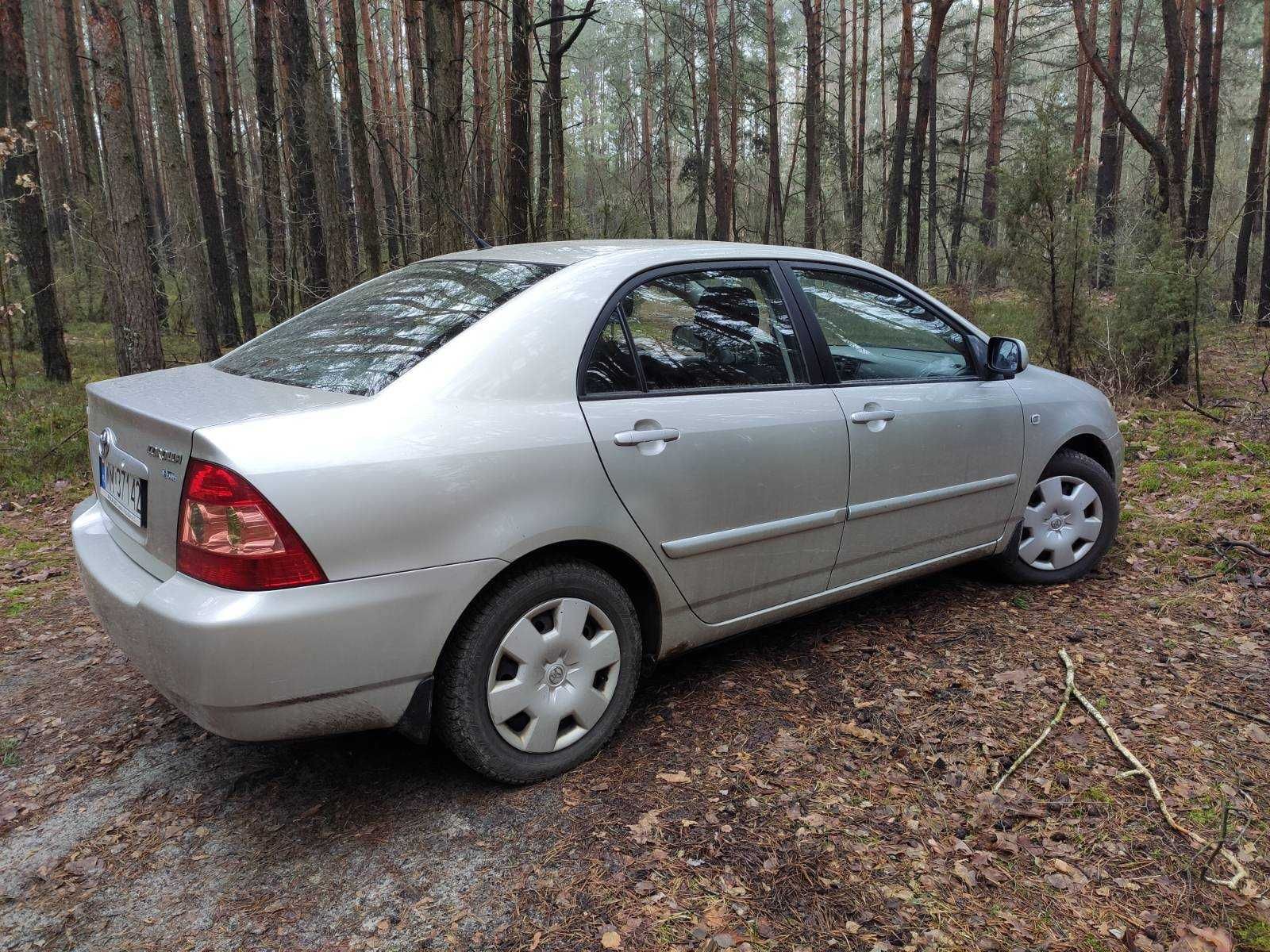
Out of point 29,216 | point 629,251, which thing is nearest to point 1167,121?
point 629,251

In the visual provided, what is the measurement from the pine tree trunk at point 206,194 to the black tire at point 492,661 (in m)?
12.4

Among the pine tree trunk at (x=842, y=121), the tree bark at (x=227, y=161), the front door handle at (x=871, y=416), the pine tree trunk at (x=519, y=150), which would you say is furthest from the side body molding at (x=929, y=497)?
the pine tree trunk at (x=842, y=121)

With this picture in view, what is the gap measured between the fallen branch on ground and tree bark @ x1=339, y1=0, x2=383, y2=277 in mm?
10273

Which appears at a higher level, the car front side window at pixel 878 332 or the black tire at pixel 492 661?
the car front side window at pixel 878 332

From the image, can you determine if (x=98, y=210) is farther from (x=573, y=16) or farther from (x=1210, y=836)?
(x=1210, y=836)

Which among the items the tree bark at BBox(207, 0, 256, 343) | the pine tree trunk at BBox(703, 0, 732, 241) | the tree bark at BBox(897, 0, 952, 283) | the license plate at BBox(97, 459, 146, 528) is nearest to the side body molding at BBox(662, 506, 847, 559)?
the license plate at BBox(97, 459, 146, 528)

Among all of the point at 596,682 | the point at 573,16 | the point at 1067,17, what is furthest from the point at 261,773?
the point at 1067,17

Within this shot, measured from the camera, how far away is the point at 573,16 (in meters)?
6.24

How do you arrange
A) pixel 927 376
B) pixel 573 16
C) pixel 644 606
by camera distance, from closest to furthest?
pixel 644 606 → pixel 927 376 → pixel 573 16

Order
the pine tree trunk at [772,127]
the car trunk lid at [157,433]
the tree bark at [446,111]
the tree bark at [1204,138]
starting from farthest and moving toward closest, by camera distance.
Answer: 1. the pine tree trunk at [772,127]
2. the tree bark at [1204,138]
3. the tree bark at [446,111]
4. the car trunk lid at [157,433]

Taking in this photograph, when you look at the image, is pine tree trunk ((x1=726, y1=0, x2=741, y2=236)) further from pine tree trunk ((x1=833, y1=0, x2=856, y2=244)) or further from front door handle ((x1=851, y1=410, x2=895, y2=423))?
front door handle ((x1=851, y1=410, x2=895, y2=423))

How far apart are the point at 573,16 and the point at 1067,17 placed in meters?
25.9

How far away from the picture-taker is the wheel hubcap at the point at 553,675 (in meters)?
2.61

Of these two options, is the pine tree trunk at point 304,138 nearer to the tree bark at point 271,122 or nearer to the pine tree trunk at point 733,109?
the tree bark at point 271,122
